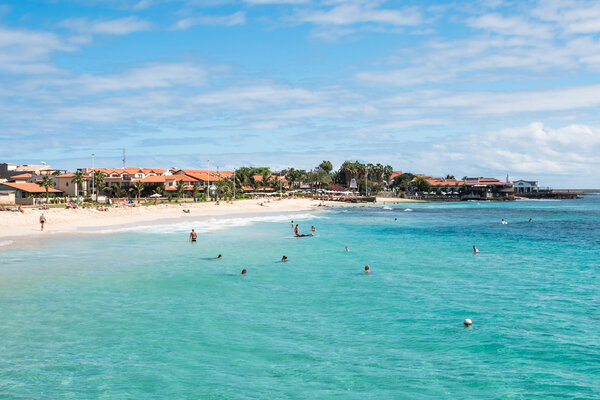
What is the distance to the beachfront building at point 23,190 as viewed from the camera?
69.8 meters

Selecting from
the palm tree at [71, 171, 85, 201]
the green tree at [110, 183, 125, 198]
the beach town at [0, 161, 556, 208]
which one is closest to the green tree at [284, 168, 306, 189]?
the beach town at [0, 161, 556, 208]

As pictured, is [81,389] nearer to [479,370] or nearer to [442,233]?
[479,370]

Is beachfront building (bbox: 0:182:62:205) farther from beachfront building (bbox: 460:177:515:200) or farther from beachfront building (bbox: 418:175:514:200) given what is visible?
beachfront building (bbox: 460:177:515:200)

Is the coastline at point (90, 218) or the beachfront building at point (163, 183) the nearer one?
the coastline at point (90, 218)

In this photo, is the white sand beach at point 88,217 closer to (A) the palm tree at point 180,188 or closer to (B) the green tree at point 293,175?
(A) the palm tree at point 180,188

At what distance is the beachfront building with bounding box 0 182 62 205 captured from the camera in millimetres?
69812

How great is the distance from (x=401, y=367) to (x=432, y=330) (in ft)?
12.7

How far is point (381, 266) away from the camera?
31.2 meters

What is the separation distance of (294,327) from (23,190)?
256 ft

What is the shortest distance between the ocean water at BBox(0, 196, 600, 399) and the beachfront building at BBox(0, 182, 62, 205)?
133 feet

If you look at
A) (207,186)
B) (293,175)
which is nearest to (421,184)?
(293,175)

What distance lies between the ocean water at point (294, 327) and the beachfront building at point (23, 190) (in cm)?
4056

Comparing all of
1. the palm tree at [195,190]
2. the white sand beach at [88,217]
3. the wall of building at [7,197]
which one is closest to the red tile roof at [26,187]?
the wall of building at [7,197]

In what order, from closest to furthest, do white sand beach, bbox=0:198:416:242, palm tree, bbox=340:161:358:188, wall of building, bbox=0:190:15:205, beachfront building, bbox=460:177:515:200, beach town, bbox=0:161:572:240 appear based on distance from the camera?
white sand beach, bbox=0:198:416:242, beach town, bbox=0:161:572:240, wall of building, bbox=0:190:15:205, beachfront building, bbox=460:177:515:200, palm tree, bbox=340:161:358:188
